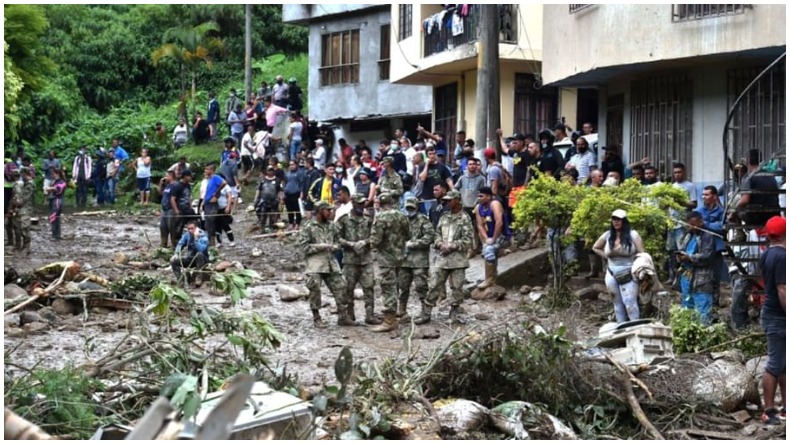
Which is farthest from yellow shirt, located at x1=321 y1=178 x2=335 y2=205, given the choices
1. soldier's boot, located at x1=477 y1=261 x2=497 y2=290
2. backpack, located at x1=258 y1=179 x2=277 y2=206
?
soldier's boot, located at x1=477 y1=261 x2=497 y2=290

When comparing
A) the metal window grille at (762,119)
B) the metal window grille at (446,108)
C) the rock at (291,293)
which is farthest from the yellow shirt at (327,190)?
the metal window grille at (762,119)

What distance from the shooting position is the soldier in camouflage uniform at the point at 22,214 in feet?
74.3

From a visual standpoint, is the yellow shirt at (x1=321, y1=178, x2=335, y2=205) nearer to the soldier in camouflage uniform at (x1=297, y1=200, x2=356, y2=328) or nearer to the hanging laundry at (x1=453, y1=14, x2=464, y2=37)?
the hanging laundry at (x1=453, y1=14, x2=464, y2=37)

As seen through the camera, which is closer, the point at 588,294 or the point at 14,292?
the point at 14,292

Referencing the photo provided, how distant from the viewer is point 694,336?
12719 mm

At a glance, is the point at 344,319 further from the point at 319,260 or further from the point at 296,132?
the point at 296,132

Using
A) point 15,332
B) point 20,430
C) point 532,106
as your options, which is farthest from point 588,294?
point 20,430

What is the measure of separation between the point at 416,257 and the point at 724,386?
230 inches

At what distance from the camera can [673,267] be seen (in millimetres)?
15430

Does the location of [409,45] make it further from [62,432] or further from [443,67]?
[62,432]

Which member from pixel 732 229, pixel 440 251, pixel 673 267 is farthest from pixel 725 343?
pixel 440 251

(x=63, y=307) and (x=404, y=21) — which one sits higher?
(x=404, y=21)

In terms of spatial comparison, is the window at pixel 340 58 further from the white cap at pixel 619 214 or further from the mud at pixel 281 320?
the white cap at pixel 619 214

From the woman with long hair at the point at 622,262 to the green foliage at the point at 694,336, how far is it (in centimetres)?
138
